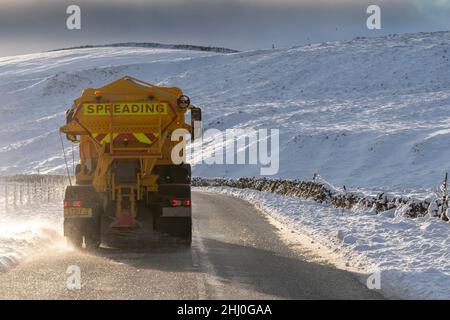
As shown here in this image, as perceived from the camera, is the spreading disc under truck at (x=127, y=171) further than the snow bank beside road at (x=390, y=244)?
Yes

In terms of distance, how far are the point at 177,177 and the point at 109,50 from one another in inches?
4369

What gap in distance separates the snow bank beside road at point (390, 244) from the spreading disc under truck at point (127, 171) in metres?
3.30

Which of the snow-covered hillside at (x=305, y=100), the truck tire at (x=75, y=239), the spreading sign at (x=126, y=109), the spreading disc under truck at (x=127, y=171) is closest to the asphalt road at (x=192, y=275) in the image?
the truck tire at (x=75, y=239)

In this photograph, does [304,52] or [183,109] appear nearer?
[183,109]

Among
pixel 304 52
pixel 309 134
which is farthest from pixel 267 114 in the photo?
pixel 304 52

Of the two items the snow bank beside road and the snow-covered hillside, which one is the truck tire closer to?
the snow bank beside road

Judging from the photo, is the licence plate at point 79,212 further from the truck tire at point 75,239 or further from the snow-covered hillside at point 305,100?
the snow-covered hillside at point 305,100

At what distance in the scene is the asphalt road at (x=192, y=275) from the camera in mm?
8719

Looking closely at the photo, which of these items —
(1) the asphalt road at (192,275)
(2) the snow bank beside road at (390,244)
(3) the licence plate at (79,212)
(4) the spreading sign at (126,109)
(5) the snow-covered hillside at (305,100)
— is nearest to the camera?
(1) the asphalt road at (192,275)

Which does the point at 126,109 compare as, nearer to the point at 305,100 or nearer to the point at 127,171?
the point at 127,171

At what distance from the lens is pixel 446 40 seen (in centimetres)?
8181

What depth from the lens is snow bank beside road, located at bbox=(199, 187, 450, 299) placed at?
9234mm

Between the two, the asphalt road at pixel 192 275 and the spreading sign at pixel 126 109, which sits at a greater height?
the spreading sign at pixel 126 109
